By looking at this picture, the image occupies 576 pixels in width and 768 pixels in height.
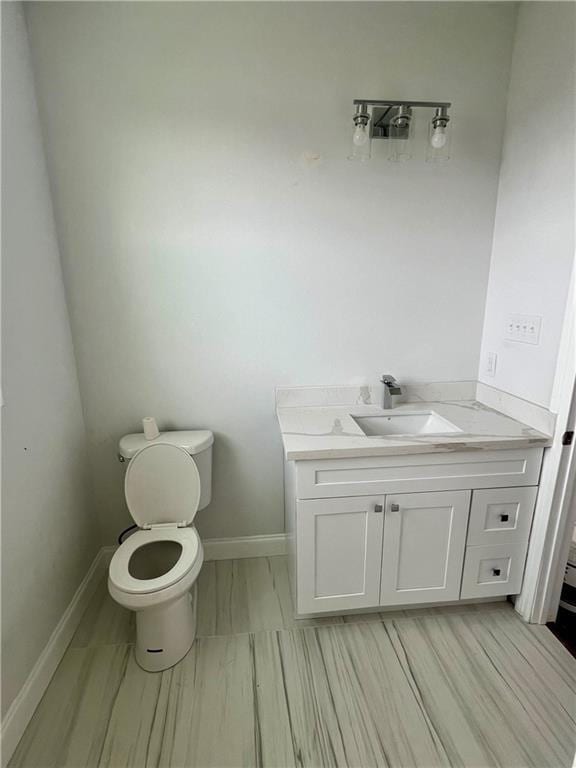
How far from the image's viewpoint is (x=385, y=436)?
1.63 m

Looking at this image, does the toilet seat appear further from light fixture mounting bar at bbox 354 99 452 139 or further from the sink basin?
light fixture mounting bar at bbox 354 99 452 139

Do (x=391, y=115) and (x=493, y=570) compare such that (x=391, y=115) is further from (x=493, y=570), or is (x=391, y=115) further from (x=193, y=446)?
(x=493, y=570)

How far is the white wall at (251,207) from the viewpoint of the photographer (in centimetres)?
162

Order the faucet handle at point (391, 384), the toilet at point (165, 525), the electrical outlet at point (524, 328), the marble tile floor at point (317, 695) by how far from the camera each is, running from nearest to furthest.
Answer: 1. the marble tile floor at point (317, 695)
2. the toilet at point (165, 525)
3. the electrical outlet at point (524, 328)
4. the faucet handle at point (391, 384)

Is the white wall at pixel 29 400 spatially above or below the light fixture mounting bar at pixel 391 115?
below

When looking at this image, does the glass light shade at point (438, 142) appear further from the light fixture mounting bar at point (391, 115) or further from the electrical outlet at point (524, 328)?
the electrical outlet at point (524, 328)

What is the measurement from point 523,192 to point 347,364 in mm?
1088

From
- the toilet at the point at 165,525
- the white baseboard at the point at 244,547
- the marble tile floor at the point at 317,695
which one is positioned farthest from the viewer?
the white baseboard at the point at 244,547

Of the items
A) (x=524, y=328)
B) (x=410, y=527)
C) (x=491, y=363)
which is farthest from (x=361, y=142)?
(x=410, y=527)

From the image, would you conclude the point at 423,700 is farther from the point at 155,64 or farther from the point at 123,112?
the point at 155,64

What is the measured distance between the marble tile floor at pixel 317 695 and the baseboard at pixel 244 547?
351 mm

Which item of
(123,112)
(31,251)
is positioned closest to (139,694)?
(31,251)

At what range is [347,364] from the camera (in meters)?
2.00

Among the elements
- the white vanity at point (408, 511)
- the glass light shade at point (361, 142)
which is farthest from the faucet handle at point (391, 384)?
the glass light shade at point (361, 142)
